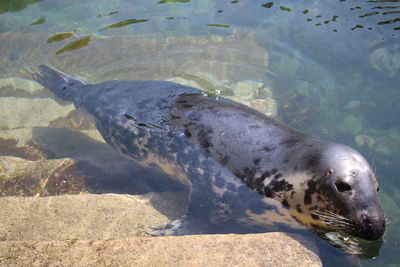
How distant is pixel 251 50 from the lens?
6141 millimetres

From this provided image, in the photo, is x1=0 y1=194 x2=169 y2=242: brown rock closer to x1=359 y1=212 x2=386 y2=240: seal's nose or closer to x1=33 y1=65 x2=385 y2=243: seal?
x1=33 y1=65 x2=385 y2=243: seal

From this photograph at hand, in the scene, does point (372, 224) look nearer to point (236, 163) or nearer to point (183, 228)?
point (236, 163)

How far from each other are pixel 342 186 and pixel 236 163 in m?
0.89

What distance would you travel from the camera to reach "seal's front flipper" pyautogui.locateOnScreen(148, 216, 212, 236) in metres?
2.81

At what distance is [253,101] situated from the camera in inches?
207

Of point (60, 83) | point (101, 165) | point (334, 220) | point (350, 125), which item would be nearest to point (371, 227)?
point (334, 220)

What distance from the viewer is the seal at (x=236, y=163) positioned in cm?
241

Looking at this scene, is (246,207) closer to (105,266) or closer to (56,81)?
(105,266)

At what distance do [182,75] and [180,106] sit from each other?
86.2 inches

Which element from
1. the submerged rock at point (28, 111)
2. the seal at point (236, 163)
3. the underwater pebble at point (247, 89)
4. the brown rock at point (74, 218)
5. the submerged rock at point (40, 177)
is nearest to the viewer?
the seal at point (236, 163)

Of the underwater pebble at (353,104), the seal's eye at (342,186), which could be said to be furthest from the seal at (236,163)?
the underwater pebble at (353,104)

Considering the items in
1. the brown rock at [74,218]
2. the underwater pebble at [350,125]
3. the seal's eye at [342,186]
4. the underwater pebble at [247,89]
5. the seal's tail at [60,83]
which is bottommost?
the underwater pebble at [350,125]

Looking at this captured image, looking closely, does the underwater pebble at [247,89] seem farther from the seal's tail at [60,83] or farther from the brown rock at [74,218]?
the brown rock at [74,218]

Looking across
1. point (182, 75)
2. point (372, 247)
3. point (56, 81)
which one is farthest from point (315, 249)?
point (56, 81)
